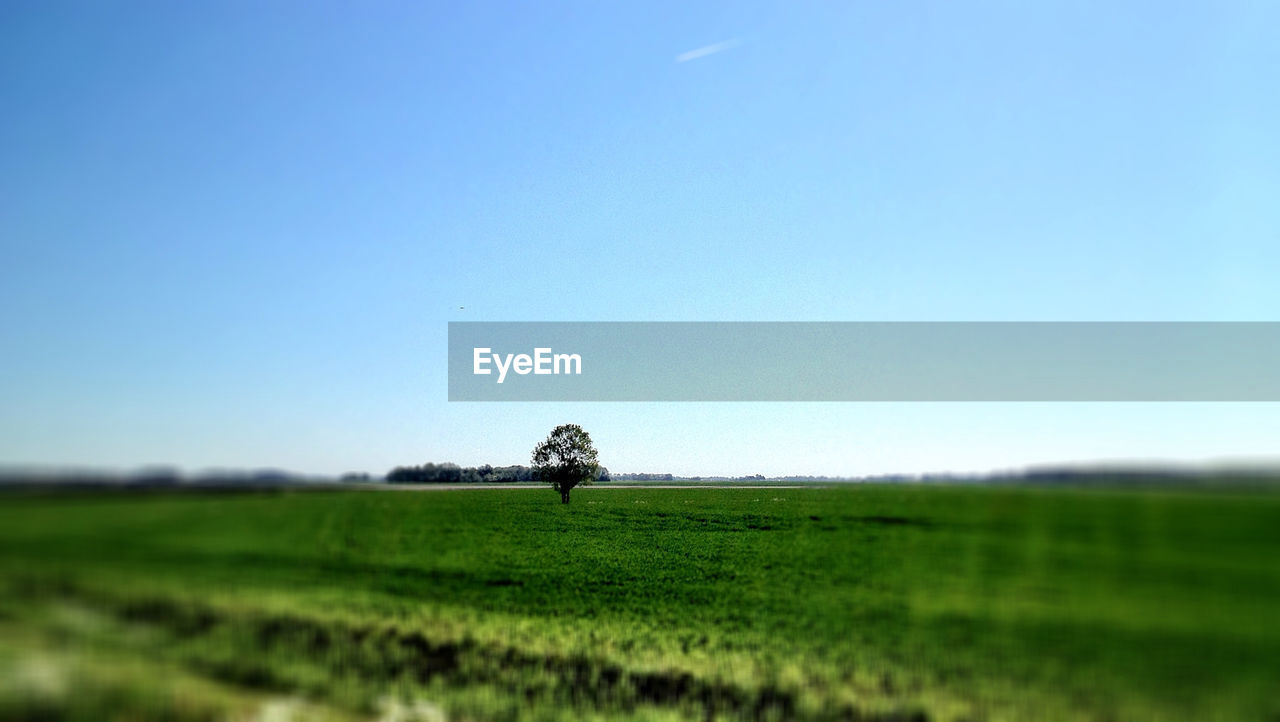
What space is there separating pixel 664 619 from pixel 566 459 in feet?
61.9

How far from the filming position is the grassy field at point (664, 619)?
6.61 metres

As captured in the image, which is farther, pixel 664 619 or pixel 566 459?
pixel 566 459

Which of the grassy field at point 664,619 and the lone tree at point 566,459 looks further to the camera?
the lone tree at point 566,459

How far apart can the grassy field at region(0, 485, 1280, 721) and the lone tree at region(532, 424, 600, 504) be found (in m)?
15.1

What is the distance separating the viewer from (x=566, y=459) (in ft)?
94.8

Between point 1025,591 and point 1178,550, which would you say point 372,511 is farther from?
point 1178,550

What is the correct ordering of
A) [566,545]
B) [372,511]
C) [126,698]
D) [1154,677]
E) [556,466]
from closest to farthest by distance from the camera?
1. [126,698]
2. [1154,677]
3. [372,511]
4. [566,545]
5. [556,466]

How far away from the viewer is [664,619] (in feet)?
34.3

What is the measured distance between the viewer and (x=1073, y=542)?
10211 mm

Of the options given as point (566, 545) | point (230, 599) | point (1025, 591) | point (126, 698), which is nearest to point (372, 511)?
point (566, 545)

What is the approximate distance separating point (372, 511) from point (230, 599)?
6.93m

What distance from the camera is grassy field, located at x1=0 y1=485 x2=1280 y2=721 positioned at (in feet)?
21.7

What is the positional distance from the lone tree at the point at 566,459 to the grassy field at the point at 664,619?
594 inches

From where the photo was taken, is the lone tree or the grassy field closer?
the grassy field
